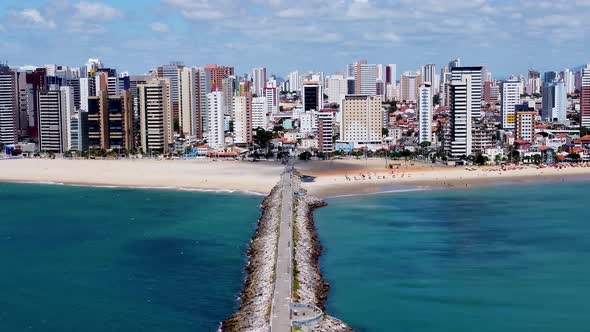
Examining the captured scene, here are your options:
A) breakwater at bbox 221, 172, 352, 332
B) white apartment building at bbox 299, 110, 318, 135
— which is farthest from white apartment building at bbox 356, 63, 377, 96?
breakwater at bbox 221, 172, 352, 332

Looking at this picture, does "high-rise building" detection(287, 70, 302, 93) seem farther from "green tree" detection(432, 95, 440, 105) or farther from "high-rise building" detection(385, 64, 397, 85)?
"green tree" detection(432, 95, 440, 105)

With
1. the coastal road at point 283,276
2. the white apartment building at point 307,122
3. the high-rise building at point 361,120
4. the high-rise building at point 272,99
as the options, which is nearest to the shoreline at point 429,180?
the coastal road at point 283,276

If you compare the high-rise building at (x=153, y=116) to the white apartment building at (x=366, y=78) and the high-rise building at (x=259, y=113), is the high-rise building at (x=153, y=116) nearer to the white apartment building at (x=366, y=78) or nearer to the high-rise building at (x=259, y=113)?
the high-rise building at (x=259, y=113)

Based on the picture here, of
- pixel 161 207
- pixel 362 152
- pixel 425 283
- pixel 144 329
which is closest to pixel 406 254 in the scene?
pixel 425 283

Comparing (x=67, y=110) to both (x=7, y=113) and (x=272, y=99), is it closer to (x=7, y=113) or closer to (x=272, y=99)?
(x=7, y=113)

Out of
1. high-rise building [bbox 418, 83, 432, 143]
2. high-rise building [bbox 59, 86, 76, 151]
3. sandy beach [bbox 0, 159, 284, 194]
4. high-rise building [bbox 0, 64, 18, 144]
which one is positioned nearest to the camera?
sandy beach [bbox 0, 159, 284, 194]

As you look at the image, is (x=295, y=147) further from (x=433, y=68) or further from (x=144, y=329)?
(x=433, y=68)
